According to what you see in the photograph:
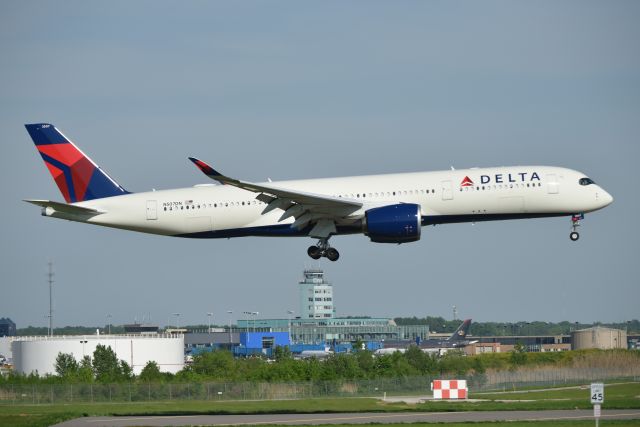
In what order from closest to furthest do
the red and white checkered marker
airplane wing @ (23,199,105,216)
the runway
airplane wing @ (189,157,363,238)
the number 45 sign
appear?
the number 45 sign < the runway < airplane wing @ (189,157,363,238) < airplane wing @ (23,199,105,216) < the red and white checkered marker

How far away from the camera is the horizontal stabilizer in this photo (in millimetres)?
58625

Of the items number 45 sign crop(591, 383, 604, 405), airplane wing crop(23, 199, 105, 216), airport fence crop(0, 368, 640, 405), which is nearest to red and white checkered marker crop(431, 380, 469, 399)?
airport fence crop(0, 368, 640, 405)

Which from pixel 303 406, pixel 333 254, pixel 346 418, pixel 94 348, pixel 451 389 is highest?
pixel 333 254

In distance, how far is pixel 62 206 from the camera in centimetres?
5956

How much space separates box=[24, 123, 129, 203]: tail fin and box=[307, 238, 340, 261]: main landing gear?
1143cm

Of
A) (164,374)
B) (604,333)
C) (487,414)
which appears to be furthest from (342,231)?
(604,333)

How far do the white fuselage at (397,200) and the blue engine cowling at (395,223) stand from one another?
0.97 meters

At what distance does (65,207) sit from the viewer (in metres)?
59.8

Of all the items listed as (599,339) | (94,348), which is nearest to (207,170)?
(94,348)

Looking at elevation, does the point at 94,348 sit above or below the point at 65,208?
below

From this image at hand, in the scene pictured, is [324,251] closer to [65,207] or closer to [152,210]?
[152,210]

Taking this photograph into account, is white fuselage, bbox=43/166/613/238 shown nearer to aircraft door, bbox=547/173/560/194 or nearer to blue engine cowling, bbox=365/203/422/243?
aircraft door, bbox=547/173/560/194

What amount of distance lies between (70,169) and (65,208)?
3.85m

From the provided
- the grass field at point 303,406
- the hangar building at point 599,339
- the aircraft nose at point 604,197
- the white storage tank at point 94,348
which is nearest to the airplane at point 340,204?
the aircraft nose at point 604,197
